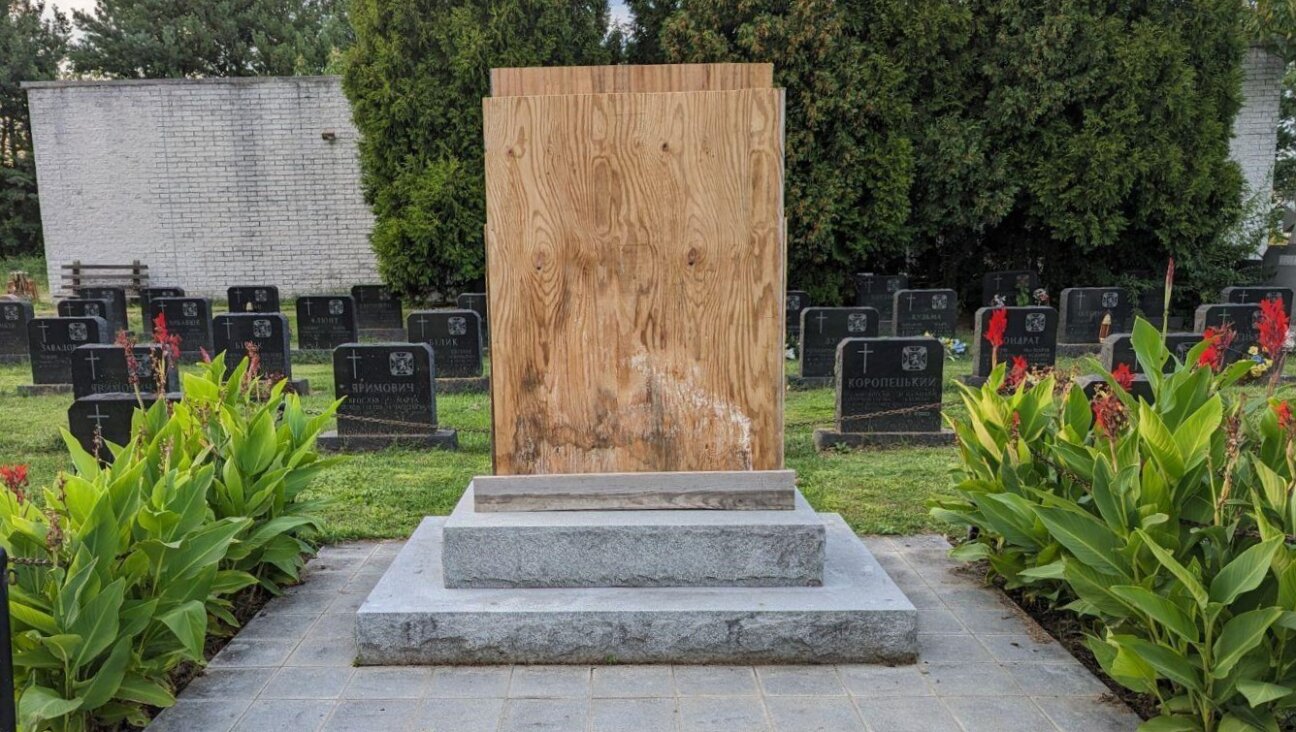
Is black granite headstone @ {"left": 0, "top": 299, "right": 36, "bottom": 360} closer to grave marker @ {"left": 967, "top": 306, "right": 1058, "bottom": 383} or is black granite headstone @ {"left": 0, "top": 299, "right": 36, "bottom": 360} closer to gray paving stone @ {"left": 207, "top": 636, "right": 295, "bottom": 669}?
gray paving stone @ {"left": 207, "top": 636, "right": 295, "bottom": 669}

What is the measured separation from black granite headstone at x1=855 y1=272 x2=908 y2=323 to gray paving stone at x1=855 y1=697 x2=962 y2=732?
12.3 m

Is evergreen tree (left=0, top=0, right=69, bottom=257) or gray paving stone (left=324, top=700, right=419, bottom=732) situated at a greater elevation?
evergreen tree (left=0, top=0, right=69, bottom=257)

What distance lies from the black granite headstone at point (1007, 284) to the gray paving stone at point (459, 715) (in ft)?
45.3

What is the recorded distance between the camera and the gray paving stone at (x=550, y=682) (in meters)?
3.02

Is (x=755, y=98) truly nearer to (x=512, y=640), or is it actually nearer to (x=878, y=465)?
(x=512, y=640)

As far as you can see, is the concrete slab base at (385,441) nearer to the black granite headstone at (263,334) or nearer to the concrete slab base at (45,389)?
the black granite headstone at (263,334)

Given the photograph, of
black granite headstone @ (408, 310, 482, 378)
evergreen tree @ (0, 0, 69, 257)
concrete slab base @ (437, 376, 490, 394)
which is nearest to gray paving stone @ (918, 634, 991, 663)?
concrete slab base @ (437, 376, 490, 394)

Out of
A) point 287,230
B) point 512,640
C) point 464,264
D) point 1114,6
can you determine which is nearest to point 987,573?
point 512,640

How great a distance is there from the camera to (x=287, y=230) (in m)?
19.6

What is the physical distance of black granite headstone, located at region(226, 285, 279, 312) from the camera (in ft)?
48.4

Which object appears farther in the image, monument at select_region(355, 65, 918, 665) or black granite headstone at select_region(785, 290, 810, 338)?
black granite headstone at select_region(785, 290, 810, 338)

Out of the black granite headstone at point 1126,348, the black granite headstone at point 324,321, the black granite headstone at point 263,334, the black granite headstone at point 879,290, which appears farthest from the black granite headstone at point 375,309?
the black granite headstone at point 1126,348

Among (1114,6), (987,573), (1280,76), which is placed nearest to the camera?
(987,573)

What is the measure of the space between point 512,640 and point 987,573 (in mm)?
2228
